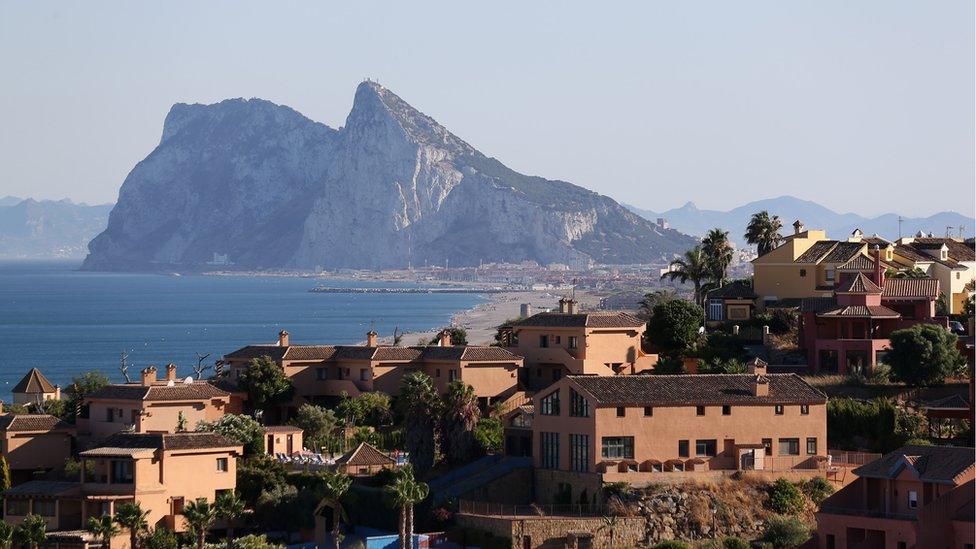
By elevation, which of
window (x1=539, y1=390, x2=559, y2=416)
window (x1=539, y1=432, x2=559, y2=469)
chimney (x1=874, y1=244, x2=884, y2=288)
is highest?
chimney (x1=874, y1=244, x2=884, y2=288)

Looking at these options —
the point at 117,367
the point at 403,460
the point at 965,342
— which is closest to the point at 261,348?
the point at 403,460

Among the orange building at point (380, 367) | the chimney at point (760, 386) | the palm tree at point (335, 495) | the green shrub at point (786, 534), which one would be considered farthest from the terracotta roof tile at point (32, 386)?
the green shrub at point (786, 534)

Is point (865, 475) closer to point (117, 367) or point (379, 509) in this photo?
point (379, 509)

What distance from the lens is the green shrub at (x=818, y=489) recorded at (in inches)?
2126

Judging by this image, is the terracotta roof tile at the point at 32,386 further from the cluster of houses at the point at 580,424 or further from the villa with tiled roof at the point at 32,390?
the cluster of houses at the point at 580,424

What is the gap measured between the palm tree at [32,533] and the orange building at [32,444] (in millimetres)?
8104

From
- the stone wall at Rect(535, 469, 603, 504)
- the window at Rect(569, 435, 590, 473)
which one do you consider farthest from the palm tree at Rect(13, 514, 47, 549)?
the window at Rect(569, 435, 590, 473)

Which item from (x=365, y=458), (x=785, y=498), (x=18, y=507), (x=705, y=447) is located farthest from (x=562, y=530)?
(x=18, y=507)

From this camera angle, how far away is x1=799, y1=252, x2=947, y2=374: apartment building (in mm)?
67188

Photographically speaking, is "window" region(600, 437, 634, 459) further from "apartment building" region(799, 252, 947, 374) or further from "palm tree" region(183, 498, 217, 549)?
"apartment building" region(799, 252, 947, 374)

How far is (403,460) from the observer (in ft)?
198

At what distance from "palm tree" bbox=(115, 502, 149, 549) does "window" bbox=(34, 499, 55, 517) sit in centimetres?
369

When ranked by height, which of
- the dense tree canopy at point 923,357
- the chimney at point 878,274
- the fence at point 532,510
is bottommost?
the fence at point 532,510

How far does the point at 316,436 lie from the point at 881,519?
2391cm
